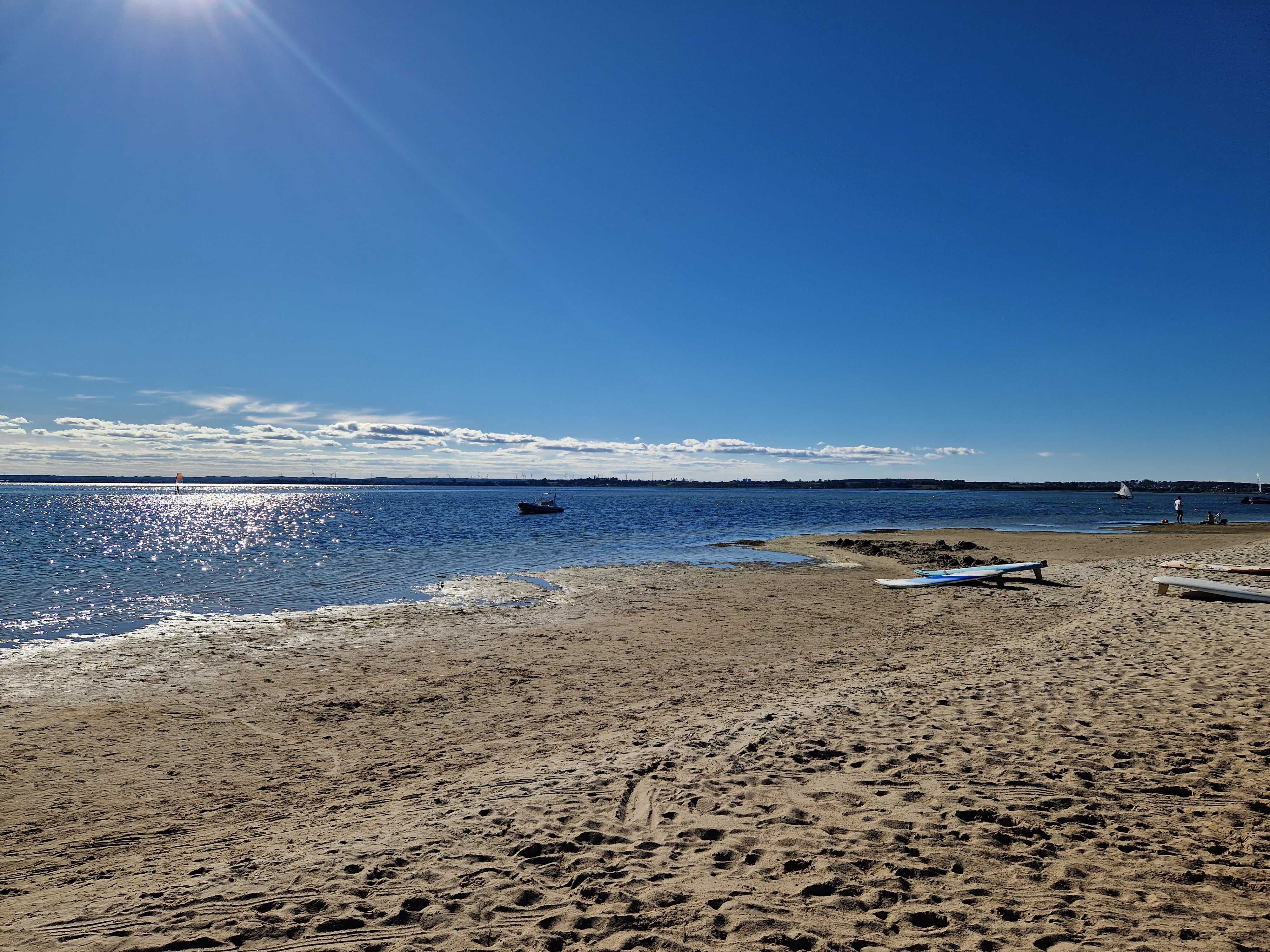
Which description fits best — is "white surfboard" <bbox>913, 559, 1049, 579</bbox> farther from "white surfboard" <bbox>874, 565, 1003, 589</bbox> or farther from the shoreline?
the shoreline

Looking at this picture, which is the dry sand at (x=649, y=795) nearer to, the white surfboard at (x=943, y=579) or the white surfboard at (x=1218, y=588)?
the white surfboard at (x=1218, y=588)

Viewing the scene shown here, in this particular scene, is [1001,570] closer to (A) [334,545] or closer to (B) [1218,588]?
(B) [1218,588]

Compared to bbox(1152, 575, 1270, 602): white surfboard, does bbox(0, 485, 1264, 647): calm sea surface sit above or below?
below

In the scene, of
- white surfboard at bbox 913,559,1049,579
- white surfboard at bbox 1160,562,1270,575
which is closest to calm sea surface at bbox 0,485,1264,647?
white surfboard at bbox 913,559,1049,579

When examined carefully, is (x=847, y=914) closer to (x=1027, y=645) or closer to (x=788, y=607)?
(x=1027, y=645)

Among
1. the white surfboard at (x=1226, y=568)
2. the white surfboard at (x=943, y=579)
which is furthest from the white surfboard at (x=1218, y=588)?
the white surfboard at (x=943, y=579)

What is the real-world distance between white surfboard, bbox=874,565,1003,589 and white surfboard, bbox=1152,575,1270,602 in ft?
16.6

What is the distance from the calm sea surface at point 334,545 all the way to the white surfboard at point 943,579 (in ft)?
32.3

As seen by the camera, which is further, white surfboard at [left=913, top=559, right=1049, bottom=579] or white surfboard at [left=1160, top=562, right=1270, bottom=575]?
white surfboard at [left=913, top=559, right=1049, bottom=579]

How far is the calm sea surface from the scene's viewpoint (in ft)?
71.6

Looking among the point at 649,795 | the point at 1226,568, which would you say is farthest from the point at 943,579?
the point at 649,795

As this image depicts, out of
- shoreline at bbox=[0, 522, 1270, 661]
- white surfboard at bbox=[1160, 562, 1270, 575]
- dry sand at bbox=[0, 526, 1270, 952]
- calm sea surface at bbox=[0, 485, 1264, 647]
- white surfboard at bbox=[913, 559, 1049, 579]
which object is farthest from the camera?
white surfboard at bbox=[913, 559, 1049, 579]

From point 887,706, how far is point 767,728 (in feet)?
6.75

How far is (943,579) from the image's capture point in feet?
78.0
